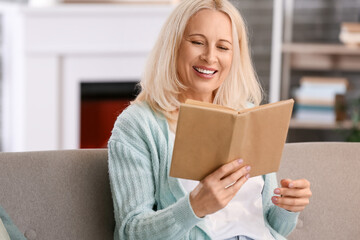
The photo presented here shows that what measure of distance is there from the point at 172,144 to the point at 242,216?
0.81 feet

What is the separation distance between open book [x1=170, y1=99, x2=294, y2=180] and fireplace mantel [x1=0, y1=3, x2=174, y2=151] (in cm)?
265

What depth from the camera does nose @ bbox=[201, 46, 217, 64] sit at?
1.54m

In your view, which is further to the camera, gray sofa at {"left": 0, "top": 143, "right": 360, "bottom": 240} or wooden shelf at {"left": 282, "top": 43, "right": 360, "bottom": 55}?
wooden shelf at {"left": 282, "top": 43, "right": 360, "bottom": 55}

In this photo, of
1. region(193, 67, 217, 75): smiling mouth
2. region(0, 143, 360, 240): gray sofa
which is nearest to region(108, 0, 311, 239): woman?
region(193, 67, 217, 75): smiling mouth

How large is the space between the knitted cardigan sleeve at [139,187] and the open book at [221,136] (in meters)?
0.11

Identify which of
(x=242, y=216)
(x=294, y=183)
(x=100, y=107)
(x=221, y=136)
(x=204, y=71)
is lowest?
(x=100, y=107)

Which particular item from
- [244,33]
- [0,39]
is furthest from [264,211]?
[0,39]

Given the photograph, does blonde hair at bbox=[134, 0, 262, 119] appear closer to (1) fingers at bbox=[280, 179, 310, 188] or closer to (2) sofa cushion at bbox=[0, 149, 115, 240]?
(2) sofa cushion at bbox=[0, 149, 115, 240]

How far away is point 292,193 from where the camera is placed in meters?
1.47

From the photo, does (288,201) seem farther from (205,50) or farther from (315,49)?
(315,49)

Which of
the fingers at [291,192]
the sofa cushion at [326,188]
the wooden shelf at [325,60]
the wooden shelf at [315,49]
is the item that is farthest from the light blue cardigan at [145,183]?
the wooden shelf at [325,60]

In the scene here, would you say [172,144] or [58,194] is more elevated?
[172,144]

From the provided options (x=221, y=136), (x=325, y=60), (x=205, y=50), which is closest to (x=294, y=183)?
(x=221, y=136)

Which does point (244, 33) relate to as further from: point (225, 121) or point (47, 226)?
point (47, 226)
